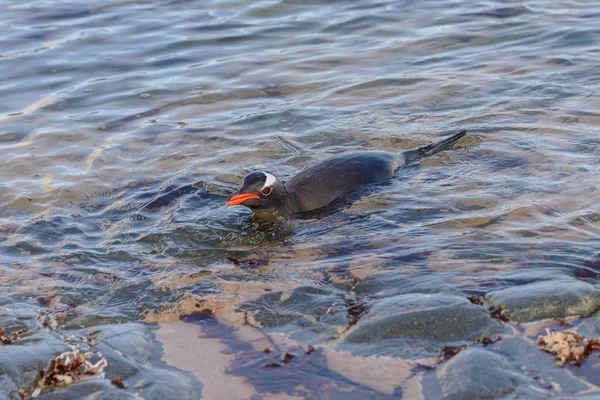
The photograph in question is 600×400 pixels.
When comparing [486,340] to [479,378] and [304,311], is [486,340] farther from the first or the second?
[304,311]

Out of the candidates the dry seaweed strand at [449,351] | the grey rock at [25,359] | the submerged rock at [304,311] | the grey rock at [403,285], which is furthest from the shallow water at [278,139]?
the dry seaweed strand at [449,351]

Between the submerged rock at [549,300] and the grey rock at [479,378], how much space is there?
542 millimetres

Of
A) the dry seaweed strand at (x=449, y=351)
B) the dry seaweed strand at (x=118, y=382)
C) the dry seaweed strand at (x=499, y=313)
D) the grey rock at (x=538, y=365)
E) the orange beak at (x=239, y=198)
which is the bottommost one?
the dry seaweed strand at (x=499, y=313)

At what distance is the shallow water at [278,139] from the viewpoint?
18.3 ft

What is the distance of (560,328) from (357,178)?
9.93 ft

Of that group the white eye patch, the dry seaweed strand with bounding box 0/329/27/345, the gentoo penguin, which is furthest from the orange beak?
the dry seaweed strand with bounding box 0/329/27/345

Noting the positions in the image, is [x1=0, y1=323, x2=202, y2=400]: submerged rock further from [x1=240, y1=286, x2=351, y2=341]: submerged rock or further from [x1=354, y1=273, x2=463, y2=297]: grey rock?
[x1=354, y1=273, x2=463, y2=297]: grey rock

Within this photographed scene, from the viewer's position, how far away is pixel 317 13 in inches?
516

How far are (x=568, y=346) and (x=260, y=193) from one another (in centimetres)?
311

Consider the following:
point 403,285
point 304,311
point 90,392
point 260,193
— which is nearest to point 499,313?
point 403,285

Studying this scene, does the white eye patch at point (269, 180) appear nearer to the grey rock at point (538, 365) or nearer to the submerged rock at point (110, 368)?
the submerged rock at point (110, 368)

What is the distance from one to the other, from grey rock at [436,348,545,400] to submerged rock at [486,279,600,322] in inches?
21.3

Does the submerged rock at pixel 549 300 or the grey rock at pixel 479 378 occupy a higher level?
the grey rock at pixel 479 378

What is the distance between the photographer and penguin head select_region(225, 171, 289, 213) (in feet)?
21.3
